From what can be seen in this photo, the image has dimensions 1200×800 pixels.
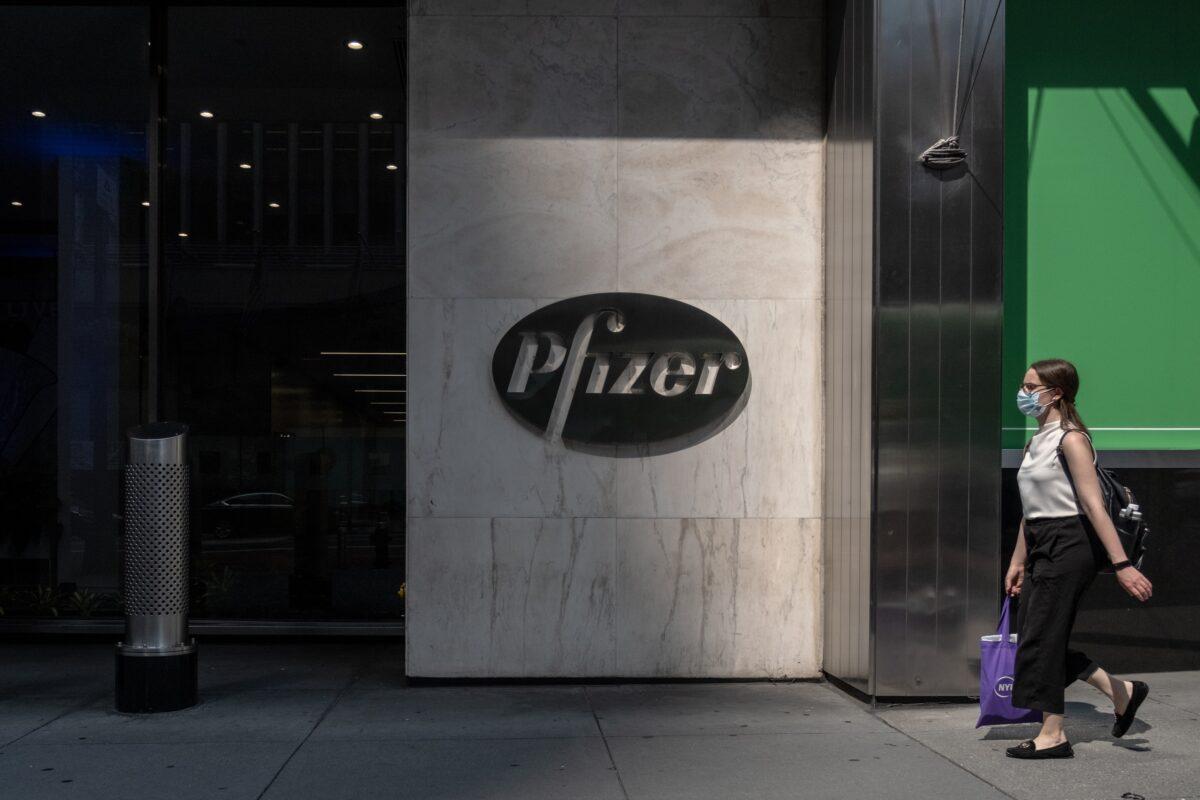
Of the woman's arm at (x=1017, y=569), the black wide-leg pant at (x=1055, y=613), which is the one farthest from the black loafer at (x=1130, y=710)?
the woman's arm at (x=1017, y=569)

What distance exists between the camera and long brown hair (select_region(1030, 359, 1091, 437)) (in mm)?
5593

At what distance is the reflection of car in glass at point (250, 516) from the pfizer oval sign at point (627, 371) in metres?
2.76

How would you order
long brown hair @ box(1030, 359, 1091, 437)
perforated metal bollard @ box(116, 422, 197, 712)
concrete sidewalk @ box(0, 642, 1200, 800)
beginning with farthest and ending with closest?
perforated metal bollard @ box(116, 422, 197, 712), long brown hair @ box(1030, 359, 1091, 437), concrete sidewalk @ box(0, 642, 1200, 800)

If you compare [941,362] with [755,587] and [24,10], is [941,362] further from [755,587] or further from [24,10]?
[24,10]

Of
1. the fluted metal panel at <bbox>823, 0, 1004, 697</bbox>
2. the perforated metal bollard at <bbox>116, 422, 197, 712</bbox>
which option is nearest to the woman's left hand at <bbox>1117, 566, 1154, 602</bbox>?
the fluted metal panel at <bbox>823, 0, 1004, 697</bbox>

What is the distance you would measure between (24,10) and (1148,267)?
8.58m

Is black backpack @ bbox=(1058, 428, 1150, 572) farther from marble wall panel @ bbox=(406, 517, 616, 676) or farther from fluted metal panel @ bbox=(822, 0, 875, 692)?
marble wall panel @ bbox=(406, 517, 616, 676)

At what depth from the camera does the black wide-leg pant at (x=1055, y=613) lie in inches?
216

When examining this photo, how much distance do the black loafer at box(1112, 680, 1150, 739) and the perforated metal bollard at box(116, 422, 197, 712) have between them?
5.03 m

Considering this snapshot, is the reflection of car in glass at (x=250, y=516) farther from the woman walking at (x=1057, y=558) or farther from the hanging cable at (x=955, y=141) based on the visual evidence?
the woman walking at (x=1057, y=558)

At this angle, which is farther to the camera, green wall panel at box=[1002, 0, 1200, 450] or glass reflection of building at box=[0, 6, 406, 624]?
glass reflection of building at box=[0, 6, 406, 624]

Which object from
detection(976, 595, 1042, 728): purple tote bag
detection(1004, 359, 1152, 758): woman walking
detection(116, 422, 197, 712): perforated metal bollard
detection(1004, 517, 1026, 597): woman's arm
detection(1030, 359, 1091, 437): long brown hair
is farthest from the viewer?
detection(116, 422, 197, 712): perforated metal bollard

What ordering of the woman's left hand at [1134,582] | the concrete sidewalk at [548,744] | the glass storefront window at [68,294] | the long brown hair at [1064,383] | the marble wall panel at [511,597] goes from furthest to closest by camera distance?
the glass storefront window at [68,294] < the marble wall panel at [511,597] < the long brown hair at [1064,383] < the woman's left hand at [1134,582] < the concrete sidewalk at [548,744]

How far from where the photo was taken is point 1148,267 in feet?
24.6
